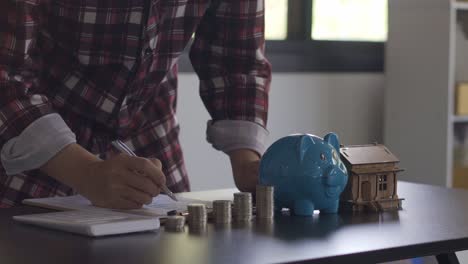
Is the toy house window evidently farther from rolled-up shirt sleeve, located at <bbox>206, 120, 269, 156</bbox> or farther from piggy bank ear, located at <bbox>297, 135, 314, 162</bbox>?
rolled-up shirt sleeve, located at <bbox>206, 120, 269, 156</bbox>

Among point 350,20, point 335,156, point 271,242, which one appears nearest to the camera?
point 271,242

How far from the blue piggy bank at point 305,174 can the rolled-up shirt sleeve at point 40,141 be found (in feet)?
1.04

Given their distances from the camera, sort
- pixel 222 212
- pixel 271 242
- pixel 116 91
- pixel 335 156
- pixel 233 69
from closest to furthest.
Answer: pixel 271 242
pixel 222 212
pixel 335 156
pixel 116 91
pixel 233 69

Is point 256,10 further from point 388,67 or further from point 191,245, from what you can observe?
A: point 388,67

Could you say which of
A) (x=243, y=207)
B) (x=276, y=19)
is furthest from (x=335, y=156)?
(x=276, y=19)

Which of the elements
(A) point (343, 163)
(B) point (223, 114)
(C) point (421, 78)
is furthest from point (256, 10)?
(C) point (421, 78)

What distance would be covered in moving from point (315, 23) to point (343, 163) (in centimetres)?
221

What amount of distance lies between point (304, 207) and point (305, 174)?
0.16 ft

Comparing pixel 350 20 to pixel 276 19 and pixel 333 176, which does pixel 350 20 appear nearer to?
pixel 276 19

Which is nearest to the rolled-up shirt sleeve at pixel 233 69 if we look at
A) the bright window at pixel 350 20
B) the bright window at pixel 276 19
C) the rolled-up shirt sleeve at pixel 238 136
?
the rolled-up shirt sleeve at pixel 238 136

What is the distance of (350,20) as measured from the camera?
3.59 meters

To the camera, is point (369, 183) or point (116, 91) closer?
point (369, 183)

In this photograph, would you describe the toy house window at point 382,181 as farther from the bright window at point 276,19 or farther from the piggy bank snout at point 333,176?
the bright window at point 276,19

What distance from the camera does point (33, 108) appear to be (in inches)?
53.6
